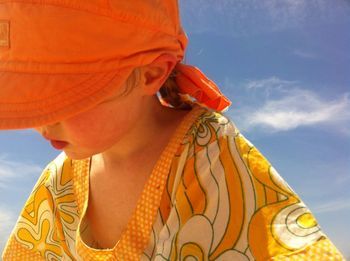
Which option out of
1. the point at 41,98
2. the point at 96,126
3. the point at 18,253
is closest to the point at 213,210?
the point at 96,126

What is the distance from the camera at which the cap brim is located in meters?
1.17

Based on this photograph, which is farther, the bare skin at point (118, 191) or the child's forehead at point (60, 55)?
the bare skin at point (118, 191)

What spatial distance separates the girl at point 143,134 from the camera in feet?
3.86

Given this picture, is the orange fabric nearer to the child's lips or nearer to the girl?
the girl

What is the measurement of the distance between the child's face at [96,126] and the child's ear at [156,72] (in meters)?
0.03

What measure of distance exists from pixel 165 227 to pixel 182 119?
0.29 m

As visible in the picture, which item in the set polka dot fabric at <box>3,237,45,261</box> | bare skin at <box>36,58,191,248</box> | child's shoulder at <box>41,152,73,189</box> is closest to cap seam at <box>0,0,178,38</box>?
bare skin at <box>36,58,191,248</box>

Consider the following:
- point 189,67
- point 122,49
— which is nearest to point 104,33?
point 122,49

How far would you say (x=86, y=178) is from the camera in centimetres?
162

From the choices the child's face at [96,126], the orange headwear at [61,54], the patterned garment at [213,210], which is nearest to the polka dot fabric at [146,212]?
the patterned garment at [213,210]

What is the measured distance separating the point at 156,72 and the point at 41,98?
0.94 ft

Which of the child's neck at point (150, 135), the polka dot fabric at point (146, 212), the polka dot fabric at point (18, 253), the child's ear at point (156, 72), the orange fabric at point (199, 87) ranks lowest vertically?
the polka dot fabric at point (18, 253)

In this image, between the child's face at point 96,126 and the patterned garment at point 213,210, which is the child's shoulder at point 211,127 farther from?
the child's face at point 96,126

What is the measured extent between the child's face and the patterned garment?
0.57ft
